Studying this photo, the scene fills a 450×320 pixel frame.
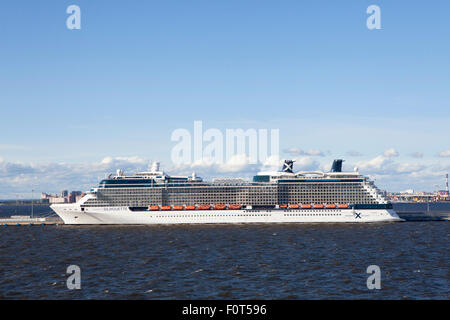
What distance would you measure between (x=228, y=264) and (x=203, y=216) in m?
53.6

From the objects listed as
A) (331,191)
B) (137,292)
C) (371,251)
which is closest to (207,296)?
(137,292)

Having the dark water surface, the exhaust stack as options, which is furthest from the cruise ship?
the dark water surface

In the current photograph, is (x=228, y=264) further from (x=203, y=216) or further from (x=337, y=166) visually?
(x=337, y=166)

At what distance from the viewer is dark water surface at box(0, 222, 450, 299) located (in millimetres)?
38625

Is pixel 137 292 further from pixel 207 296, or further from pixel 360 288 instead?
pixel 360 288

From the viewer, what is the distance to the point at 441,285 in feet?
132

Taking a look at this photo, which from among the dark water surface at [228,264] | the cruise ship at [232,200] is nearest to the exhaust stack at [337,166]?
the cruise ship at [232,200]

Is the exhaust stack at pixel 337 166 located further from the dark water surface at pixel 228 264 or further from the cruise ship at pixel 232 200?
the dark water surface at pixel 228 264

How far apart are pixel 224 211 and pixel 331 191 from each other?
79.9 feet

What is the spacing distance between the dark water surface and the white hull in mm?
19790

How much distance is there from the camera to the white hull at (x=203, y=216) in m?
104

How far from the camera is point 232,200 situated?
110m

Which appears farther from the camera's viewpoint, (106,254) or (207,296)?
(106,254)

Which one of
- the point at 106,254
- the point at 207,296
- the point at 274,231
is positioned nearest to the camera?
the point at 207,296
